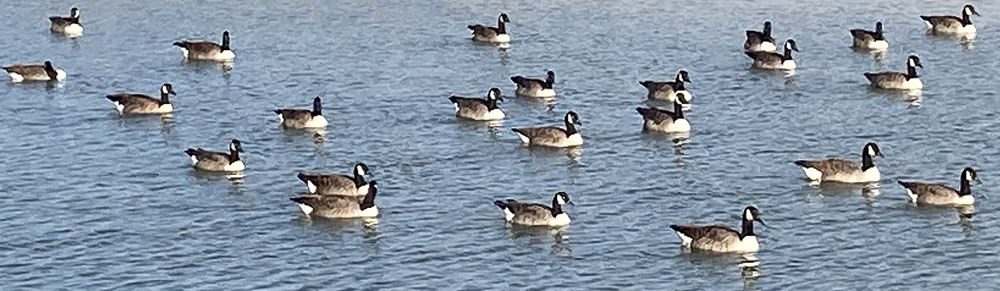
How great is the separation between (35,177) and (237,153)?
12.9 feet

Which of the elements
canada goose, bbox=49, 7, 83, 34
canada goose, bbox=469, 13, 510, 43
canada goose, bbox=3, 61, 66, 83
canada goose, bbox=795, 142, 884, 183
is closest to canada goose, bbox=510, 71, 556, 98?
canada goose, bbox=469, 13, 510, 43

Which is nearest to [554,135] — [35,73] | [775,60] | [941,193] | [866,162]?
[866,162]

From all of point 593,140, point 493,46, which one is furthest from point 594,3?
point 593,140

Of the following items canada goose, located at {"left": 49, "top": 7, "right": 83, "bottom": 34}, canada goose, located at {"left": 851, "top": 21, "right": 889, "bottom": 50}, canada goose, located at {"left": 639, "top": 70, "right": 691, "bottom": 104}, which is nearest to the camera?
canada goose, located at {"left": 639, "top": 70, "right": 691, "bottom": 104}

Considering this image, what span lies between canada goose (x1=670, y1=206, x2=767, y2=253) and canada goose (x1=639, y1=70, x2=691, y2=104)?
46.4ft

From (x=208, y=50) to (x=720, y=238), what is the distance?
76.7ft

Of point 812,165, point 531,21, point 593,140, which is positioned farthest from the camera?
point 531,21

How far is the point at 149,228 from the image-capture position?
4031cm

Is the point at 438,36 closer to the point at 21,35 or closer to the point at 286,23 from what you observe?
the point at 286,23

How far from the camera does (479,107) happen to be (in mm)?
51094

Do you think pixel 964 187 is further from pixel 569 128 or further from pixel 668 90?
pixel 668 90

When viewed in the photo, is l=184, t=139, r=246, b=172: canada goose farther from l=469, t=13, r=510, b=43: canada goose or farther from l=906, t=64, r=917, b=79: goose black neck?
l=906, t=64, r=917, b=79: goose black neck

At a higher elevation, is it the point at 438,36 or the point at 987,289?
the point at 438,36

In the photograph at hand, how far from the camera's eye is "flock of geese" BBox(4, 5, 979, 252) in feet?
134
